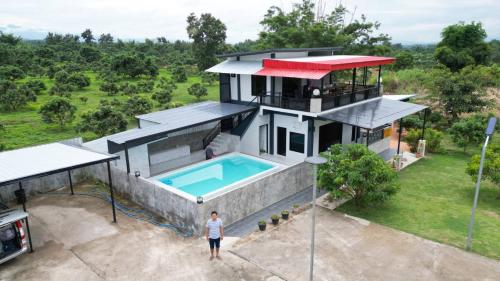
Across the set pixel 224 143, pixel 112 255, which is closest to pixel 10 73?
pixel 224 143

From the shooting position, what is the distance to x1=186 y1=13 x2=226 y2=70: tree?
6259 cm

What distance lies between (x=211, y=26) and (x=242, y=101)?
145ft

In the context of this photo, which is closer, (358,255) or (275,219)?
(358,255)

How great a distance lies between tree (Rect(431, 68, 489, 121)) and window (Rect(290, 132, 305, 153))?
15513mm

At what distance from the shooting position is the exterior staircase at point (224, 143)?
21828mm

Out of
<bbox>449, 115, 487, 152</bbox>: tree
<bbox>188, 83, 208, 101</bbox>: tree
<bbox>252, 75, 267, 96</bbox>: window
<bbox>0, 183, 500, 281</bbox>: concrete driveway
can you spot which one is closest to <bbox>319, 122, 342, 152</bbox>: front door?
<bbox>252, 75, 267, 96</bbox>: window

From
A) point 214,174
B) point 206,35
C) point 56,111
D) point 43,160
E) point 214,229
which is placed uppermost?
point 206,35

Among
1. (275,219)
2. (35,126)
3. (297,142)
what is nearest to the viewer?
(275,219)

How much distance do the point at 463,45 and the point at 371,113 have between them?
119 ft

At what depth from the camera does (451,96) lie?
28312mm

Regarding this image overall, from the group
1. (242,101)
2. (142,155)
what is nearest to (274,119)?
(242,101)

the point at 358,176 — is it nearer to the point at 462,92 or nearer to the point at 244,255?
the point at 244,255

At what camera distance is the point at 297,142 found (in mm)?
20219

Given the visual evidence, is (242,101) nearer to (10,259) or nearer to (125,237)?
(125,237)
